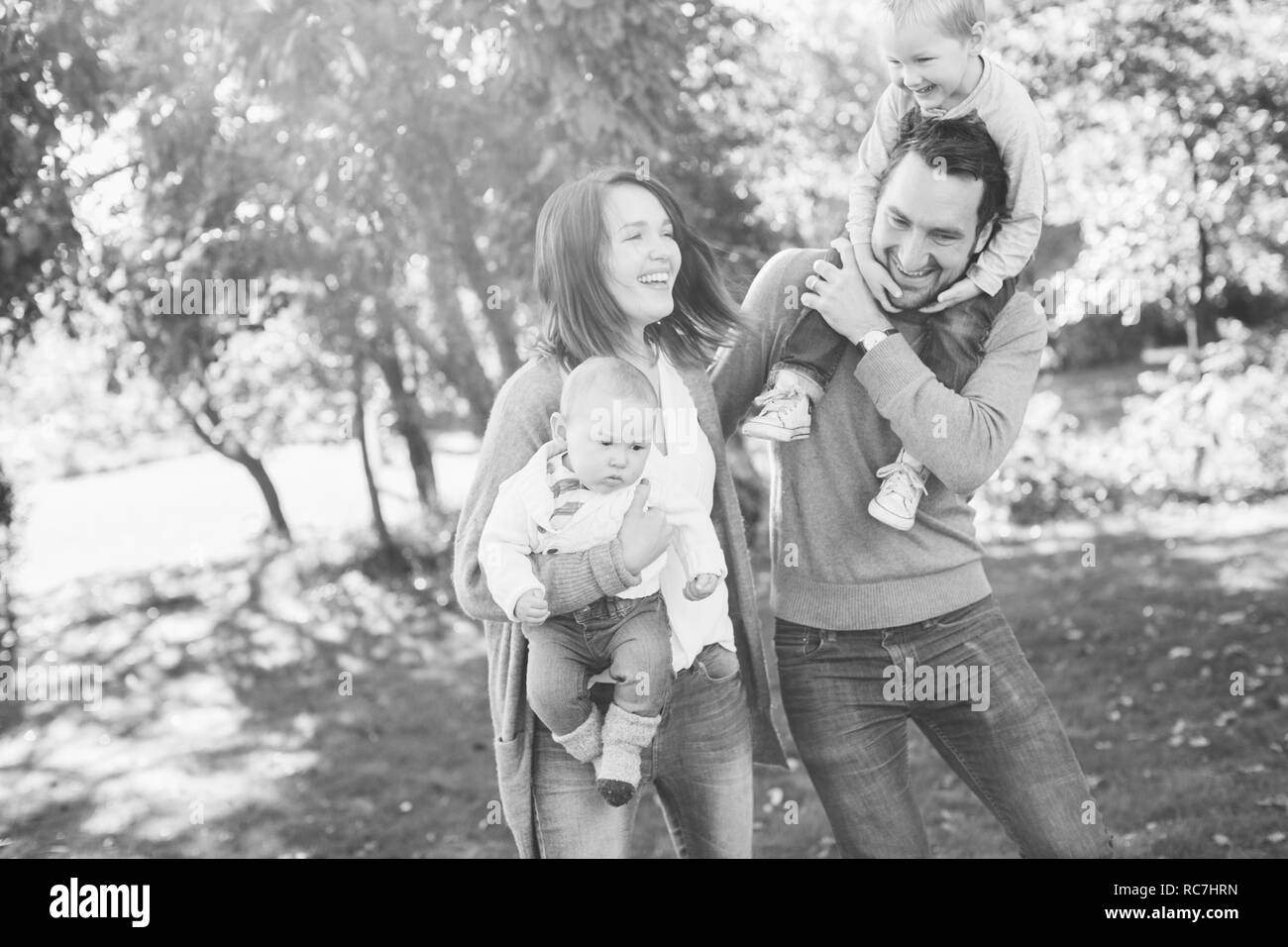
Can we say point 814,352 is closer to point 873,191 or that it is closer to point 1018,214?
point 873,191

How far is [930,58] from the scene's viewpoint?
8.75 ft

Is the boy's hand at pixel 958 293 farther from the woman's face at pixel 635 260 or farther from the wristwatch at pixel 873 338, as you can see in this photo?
the woman's face at pixel 635 260

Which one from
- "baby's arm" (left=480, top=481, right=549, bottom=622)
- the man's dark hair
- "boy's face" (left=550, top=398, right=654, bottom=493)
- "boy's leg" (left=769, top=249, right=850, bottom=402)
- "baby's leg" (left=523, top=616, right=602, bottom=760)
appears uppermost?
the man's dark hair

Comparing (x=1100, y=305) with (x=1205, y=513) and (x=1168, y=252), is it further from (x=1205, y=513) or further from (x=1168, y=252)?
(x=1205, y=513)

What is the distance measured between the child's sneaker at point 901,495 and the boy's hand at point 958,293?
1.12ft

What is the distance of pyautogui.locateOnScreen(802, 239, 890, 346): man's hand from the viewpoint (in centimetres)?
246

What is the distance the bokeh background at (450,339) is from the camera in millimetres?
4973

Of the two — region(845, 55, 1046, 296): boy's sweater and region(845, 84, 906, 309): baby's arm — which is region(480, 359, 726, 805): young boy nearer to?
region(845, 84, 906, 309): baby's arm

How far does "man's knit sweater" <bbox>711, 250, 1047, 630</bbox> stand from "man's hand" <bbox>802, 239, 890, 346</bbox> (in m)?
0.07

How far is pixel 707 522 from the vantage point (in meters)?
2.37

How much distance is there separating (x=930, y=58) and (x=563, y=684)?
163 cm

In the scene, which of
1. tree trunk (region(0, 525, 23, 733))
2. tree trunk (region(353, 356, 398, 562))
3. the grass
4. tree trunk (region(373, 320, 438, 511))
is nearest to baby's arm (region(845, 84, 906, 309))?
the grass
